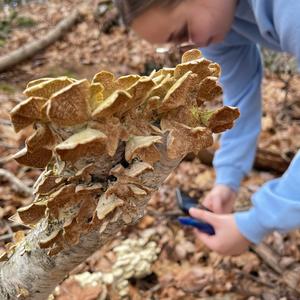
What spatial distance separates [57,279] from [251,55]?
4.76 feet

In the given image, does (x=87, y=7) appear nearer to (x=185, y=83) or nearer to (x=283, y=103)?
(x=283, y=103)

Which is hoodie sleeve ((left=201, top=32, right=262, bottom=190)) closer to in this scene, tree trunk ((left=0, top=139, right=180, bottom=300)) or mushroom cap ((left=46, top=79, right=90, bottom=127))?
tree trunk ((left=0, top=139, right=180, bottom=300))

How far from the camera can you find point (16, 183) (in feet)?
6.63

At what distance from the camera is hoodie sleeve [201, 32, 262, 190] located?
1924mm

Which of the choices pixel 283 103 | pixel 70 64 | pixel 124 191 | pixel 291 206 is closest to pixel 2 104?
pixel 70 64

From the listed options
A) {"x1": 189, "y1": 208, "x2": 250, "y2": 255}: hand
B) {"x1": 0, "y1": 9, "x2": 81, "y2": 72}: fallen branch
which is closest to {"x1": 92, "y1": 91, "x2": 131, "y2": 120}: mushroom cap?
{"x1": 189, "y1": 208, "x2": 250, "y2": 255}: hand

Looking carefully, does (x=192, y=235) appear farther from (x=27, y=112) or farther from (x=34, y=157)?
(x=27, y=112)

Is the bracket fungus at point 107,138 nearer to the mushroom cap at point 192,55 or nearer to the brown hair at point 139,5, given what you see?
the mushroom cap at point 192,55

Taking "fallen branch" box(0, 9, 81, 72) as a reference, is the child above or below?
above

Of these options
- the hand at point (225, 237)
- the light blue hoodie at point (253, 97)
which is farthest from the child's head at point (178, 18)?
the hand at point (225, 237)

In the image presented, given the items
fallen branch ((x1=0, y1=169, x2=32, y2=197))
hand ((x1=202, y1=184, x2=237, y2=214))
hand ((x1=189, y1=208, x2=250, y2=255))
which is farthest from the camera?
fallen branch ((x1=0, y1=169, x2=32, y2=197))

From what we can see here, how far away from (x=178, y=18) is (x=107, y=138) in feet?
2.91

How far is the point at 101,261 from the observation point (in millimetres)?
1759

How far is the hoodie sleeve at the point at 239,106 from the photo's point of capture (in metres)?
1.92
